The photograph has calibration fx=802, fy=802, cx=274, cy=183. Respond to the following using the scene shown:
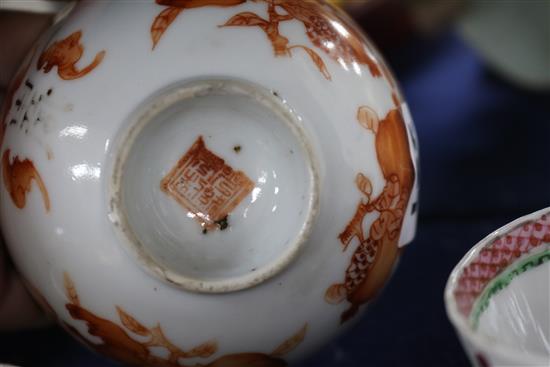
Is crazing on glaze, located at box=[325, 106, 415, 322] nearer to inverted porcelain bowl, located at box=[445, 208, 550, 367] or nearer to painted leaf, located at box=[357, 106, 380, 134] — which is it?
painted leaf, located at box=[357, 106, 380, 134]

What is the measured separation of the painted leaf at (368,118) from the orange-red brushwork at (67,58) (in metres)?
0.25

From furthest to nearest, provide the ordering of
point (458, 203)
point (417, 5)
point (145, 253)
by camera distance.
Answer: point (417, 5)
point (458, 203)
point (145, 253)

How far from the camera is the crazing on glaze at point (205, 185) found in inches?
29.2

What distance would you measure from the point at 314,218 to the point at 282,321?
0.12m

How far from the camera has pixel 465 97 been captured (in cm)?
160

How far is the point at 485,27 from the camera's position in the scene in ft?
5.13

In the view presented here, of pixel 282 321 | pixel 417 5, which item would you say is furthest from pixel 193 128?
pixel 417 5

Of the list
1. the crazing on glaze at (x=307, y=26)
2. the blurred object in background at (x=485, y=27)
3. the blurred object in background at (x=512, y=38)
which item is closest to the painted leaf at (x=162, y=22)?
the crazing on glaze at (x=307, y=26)

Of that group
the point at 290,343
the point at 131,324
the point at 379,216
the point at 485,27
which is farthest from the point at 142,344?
the point at 485,27

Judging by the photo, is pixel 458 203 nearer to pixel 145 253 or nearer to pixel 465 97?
pixel 465 97

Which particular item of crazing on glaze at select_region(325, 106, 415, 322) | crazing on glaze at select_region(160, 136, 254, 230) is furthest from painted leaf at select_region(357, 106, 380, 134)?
crazing on glaze at select_region(160, 136, 254, 230)

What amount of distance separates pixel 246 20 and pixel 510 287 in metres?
0.34

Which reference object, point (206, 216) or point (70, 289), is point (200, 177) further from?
point (70, 289)

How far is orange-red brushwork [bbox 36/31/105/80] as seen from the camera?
75 centimetres
